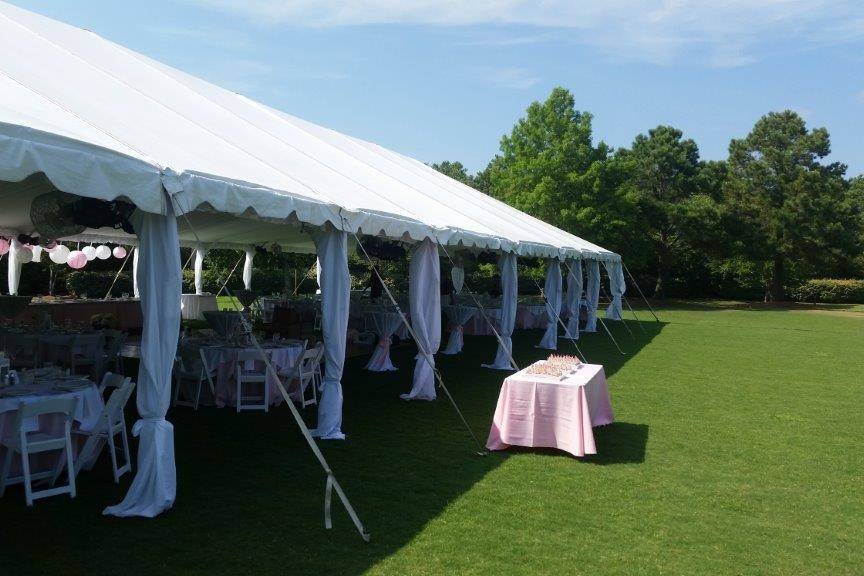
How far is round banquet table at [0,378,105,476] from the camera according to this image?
4.64 m

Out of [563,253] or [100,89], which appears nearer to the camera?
[100,89]

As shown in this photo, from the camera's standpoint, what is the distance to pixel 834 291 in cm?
3738

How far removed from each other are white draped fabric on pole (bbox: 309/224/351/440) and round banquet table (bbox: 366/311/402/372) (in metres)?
3.94

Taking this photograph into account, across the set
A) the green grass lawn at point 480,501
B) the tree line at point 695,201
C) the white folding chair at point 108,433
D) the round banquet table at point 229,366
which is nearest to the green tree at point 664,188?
the tree line at point 695,201

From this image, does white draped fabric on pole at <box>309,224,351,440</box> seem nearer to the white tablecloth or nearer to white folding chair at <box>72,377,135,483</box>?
white folding chair at <box>72,377,135,483</box>

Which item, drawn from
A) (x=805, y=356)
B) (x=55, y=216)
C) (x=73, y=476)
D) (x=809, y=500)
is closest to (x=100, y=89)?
(x=55, y=216)

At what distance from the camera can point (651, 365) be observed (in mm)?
12359

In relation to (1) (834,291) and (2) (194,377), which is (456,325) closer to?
(2) (194,377)

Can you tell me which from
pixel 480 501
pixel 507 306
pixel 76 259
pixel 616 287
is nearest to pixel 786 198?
pixel 616 287

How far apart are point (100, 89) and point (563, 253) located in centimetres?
925

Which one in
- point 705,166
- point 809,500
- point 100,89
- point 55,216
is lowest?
point 809,500

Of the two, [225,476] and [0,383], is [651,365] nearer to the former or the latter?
[225,476]

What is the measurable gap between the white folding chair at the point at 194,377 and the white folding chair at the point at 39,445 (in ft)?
8.67

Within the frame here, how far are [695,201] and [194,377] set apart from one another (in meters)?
31.7
